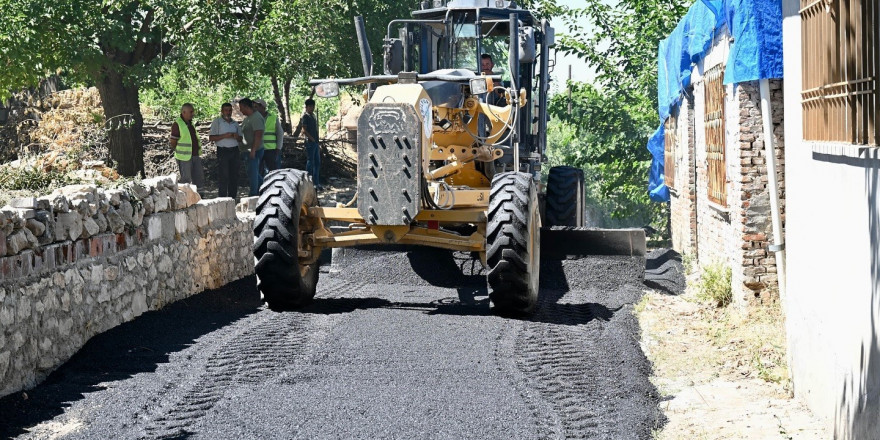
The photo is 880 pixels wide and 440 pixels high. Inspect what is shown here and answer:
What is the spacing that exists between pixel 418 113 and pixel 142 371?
11.1 ft

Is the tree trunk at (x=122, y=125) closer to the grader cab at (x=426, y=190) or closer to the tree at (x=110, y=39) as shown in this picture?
the tree at (x=110, y=39)

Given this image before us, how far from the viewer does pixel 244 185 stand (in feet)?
68.4

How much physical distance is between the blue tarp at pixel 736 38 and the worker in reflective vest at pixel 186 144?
6559mm

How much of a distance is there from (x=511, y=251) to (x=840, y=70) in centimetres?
417

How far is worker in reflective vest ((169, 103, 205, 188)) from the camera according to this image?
15.6m

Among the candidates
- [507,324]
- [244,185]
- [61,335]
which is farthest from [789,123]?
[244,185]

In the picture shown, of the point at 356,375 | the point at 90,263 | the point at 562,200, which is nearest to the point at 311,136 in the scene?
the point at 562,200

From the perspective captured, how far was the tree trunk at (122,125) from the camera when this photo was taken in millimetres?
18359

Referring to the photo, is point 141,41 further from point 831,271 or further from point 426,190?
point 831,271

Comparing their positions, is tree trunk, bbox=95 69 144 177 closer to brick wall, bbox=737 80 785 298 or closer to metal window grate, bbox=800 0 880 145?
brick wall, bbox=737 80 785 298

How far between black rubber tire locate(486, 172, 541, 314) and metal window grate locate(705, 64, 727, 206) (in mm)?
2331

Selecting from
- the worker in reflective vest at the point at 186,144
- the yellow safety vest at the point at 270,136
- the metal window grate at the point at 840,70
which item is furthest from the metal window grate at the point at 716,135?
the yellow safety vest at the point at 270,136

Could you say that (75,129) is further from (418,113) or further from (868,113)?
(868,113)

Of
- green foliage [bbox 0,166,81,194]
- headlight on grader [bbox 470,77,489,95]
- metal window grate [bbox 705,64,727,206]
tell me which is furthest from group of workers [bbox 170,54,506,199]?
metal window grate [bbox 705,64,727,206]
